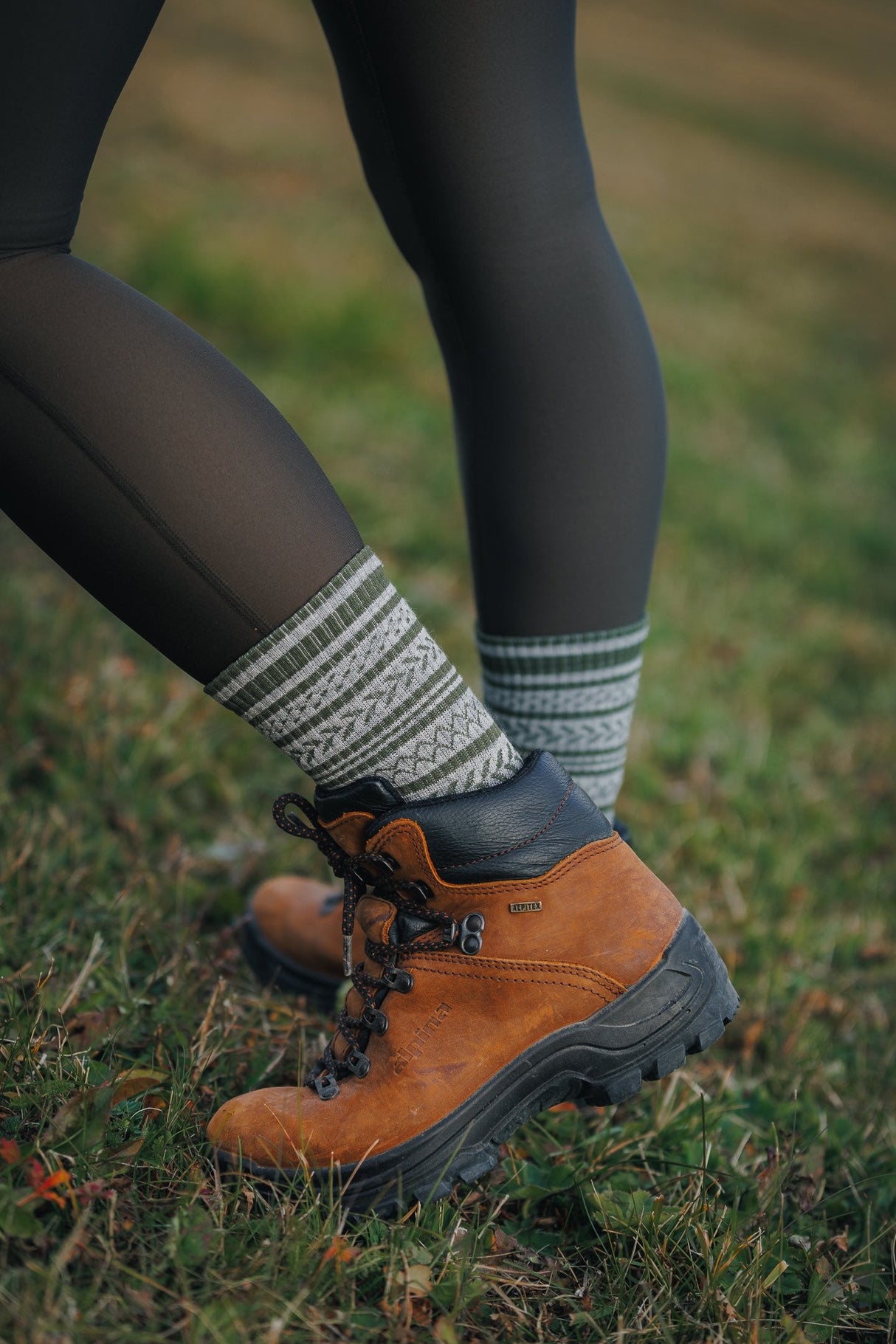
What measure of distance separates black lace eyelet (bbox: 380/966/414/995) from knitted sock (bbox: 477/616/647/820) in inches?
12.1

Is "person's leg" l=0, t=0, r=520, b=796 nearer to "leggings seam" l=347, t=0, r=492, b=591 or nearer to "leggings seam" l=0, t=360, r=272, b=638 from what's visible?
"leggings seam" l=0, t=360, r=272, b=638

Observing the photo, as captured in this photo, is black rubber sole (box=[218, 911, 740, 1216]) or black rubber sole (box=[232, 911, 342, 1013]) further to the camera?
black rubber sole (box=[232, 911, 342, 1013])

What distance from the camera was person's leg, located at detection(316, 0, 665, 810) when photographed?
100cm

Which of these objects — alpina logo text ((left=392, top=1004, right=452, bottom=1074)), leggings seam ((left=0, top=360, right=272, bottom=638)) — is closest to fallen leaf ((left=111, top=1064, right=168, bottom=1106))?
alpina logo text ((left=392, top=1004, right=452, bottom=1074))

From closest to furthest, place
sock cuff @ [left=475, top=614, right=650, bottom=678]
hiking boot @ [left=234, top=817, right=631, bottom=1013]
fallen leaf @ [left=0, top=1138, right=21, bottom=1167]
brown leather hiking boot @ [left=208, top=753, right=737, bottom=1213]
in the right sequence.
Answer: fallen leaf @ [left=0, top=1138, right=21, bottom=1167] < brown leather hiking boot @ [left=208, top=753, right=737, bottom=1213] < sock cuff @ [left=475, top=614, right=650, bottom=678] < hiking boot @ [left=234, top=817, right=631, bottom=1013]

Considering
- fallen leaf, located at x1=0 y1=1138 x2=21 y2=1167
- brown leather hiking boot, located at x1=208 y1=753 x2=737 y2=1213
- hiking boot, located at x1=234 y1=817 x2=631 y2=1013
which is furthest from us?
hiking boot, located at x1=234 y1=817 x2=631 y2=1013

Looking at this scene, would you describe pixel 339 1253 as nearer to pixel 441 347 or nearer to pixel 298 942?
pixel 298 942

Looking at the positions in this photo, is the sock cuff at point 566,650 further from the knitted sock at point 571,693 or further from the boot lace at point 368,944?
the boot lace at point 368,944

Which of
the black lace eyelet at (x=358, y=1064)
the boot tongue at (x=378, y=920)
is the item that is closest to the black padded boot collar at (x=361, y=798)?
the boot tongue at (x=378, y=920)

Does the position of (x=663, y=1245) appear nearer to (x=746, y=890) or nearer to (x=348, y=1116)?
(x=348, y=1116)

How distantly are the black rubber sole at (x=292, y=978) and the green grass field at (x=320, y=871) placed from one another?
26 millimetres

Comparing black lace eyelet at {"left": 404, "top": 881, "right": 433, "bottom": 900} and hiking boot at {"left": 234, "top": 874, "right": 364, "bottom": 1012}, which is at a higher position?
black lace eyelet at {"left": 404, "top": 881, "right": 433, "bottom": 900}

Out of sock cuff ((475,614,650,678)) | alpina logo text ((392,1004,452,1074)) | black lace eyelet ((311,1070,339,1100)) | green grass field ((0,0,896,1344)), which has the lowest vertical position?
green grass field ((0,0,896,1344))

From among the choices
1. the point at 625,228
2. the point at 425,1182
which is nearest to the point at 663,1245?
the point at 425,1182
